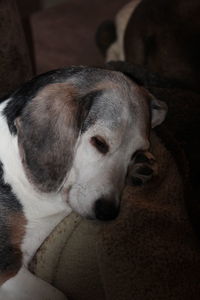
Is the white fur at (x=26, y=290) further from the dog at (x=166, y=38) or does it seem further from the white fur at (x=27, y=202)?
the dog at (x=166, y=38)

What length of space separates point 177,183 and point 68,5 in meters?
2.51

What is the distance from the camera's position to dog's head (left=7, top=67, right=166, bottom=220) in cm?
140

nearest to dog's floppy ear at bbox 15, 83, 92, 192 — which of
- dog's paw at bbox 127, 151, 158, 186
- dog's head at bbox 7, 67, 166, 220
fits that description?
dog's head at bbox 7, 67, 166, 220

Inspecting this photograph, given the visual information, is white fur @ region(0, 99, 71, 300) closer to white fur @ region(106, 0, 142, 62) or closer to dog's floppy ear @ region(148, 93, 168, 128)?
dog's floppy ear @ region(148, 93, 168, 128)

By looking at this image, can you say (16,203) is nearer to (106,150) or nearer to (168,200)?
(106,150)

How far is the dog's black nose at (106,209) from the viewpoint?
1.36 meters

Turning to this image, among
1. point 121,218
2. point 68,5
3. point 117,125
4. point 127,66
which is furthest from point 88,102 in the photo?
point 68,5

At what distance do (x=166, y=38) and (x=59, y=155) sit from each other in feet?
3.95

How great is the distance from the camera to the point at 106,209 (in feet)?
4.47

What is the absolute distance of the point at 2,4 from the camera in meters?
1.92

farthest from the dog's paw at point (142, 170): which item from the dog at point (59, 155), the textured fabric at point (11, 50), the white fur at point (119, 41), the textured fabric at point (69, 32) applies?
the textured fabric at point (69, 32)

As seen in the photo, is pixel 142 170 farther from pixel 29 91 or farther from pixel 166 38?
pixel 166 38

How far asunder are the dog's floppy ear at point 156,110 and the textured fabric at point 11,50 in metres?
0.61

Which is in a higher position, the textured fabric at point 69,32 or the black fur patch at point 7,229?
the black fur patch at point 7,229
